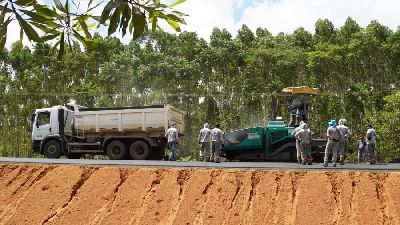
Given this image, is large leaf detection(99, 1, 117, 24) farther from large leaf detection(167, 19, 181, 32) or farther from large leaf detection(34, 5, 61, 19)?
large leaf detection(167, 19, 181, 32)

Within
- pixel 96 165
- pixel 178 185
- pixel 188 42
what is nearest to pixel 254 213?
pixel 178 185

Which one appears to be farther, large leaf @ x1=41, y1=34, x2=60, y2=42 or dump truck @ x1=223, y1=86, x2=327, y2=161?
dump truck @ x1=223, y1=86, x2=327, y2=161

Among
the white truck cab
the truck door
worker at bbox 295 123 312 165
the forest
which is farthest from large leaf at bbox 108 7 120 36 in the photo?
the forest

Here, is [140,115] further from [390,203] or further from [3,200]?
[390,203]

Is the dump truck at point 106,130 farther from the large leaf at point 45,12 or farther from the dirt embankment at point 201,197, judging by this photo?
the large leaf at point 45,12

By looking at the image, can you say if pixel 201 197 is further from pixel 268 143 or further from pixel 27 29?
pixel 27 29

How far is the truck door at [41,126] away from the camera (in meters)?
24.6

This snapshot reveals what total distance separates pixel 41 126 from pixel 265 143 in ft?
29.4

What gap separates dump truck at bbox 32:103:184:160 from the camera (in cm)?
2312

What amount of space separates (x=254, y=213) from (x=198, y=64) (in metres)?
28.3

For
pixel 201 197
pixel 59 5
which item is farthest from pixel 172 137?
pixel 59 5

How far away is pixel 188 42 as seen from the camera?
45.1 metres

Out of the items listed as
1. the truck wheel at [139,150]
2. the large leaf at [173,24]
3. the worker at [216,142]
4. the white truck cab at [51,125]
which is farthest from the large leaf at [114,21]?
the white truck cab at [51,125]

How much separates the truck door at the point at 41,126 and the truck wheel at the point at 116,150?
9.14 feet
